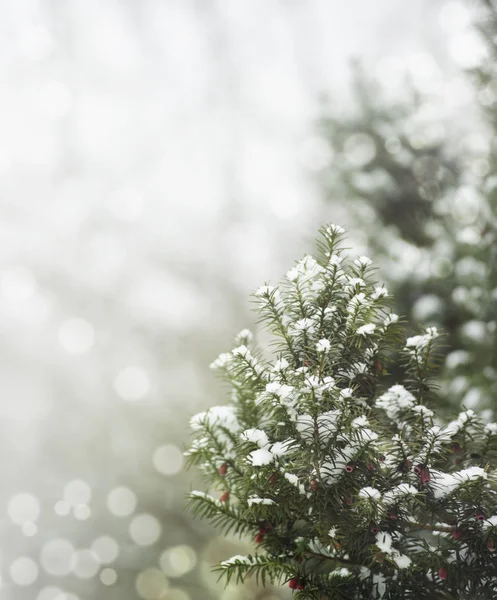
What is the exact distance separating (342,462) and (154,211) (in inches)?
78.8

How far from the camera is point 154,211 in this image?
2.30 m

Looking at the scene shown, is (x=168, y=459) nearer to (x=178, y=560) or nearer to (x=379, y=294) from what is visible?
(x=178, y=560)

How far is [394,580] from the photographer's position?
0.51 m

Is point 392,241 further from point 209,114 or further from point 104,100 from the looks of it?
point 104,100

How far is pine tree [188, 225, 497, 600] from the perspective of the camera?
0.47 meters

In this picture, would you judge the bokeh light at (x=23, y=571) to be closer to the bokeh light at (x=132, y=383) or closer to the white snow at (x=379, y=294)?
the bokeh light at (x=132, y=383)

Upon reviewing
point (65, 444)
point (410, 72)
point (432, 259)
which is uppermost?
point (410, 72)

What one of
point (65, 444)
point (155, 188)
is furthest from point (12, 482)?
point (155, 188)

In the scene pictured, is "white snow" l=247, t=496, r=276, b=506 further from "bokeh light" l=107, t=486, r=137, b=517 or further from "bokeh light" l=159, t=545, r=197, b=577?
"bokeh light" l=107, t=486, r=137, b=517

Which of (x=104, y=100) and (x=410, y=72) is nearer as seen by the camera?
(x=410, y=72)

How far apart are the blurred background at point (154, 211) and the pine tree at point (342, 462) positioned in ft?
2.64

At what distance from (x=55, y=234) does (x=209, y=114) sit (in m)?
0.97

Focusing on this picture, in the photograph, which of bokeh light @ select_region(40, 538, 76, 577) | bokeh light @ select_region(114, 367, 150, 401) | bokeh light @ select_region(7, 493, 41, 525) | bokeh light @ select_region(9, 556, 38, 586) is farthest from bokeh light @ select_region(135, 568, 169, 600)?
bokeh light @ select_region(114, 367, 150, 401)

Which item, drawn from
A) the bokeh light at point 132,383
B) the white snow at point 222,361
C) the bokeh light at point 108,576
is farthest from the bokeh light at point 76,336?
the white snow at point 222,361
